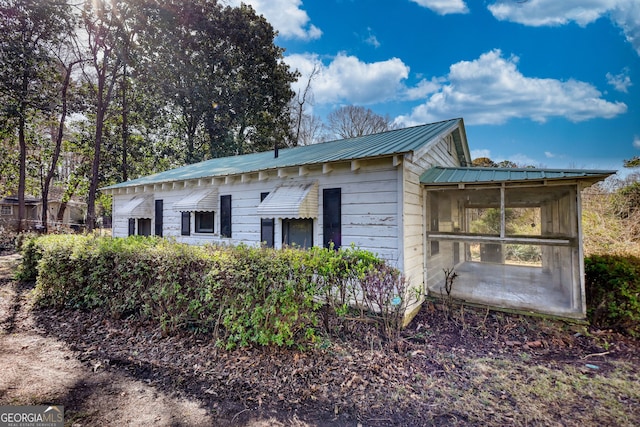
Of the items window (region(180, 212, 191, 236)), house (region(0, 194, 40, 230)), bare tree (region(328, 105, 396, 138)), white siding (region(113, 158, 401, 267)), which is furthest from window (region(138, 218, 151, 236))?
house (region(0, 194, 40, 230))

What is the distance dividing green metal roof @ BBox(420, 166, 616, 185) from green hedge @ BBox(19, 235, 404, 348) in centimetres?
270

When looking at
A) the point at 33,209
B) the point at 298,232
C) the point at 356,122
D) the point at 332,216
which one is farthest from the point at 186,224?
the point at 33,209

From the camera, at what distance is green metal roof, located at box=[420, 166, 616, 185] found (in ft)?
15.0

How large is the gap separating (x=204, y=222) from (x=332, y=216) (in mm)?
4981

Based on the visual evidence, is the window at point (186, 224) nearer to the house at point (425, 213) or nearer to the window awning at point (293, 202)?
the house at point (425, 213)

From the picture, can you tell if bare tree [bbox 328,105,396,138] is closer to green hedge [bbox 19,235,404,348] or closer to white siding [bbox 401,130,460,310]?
white siding [bbox 401,130,460,310]

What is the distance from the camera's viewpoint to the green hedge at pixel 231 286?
11.4 feet

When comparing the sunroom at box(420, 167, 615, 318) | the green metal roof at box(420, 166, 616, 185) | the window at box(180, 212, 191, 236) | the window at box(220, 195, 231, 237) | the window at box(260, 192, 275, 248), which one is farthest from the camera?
the window at box(180, 212, 191, 236)

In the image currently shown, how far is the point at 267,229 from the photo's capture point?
716 centimetres

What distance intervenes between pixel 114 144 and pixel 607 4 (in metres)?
25.3

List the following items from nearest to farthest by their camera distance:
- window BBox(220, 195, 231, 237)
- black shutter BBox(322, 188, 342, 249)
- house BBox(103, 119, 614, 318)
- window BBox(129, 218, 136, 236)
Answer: house BBox(103, 119, 614, 318)
black shutter BBox(322, 188, 342, 249)
window BBox(220, 195, 231, 237)
window BBox(129, 218, 136, 236)

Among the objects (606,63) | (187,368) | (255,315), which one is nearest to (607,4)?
(606,63)

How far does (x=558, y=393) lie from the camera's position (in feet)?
9.99

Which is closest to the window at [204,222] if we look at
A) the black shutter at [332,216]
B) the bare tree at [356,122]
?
the black shutter at [332,216]
